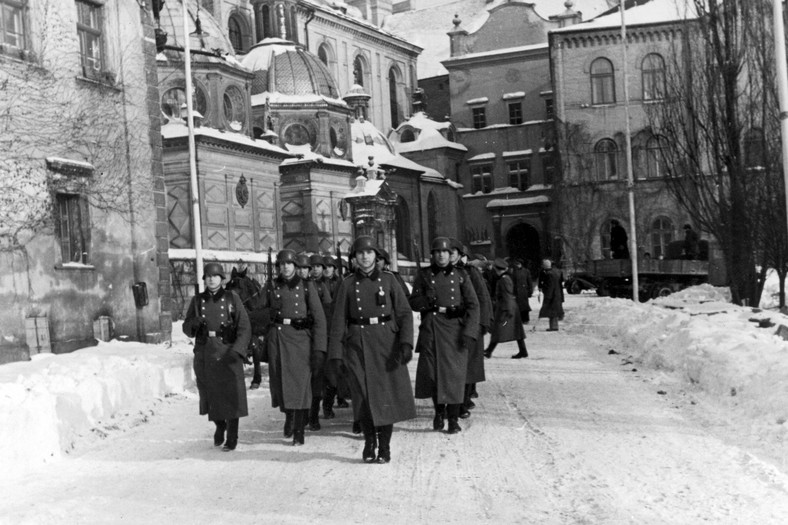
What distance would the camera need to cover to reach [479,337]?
11320 millimetres

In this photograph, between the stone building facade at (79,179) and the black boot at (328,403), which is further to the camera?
the stone building facade at (79,179)

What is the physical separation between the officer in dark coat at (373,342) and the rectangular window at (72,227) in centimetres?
1268

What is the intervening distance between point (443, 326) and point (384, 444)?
2.22 meters

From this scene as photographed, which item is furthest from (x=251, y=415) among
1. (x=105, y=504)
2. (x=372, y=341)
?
(x=105, y=504)

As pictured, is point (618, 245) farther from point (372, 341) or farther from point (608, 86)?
point (372, 341)

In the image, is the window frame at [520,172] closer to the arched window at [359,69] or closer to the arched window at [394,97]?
the arched window at [394,97]

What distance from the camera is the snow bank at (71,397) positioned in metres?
9.82

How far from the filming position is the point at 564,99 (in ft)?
183

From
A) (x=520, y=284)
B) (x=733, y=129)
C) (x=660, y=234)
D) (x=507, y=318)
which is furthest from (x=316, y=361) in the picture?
(x=660, y=234)

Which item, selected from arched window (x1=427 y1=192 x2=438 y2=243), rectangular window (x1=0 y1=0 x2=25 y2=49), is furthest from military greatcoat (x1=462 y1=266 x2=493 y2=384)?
arched window (x1=427 y1=192 x2=438 y2=243)

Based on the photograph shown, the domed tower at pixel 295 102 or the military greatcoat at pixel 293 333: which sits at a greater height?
the domed tower at pixel 295 102

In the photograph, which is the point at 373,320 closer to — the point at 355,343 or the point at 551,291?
the point at 355,343

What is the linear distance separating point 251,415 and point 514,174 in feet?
174

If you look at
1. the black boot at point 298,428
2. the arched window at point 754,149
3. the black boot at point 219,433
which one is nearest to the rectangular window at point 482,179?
the arched window at point 754,149
